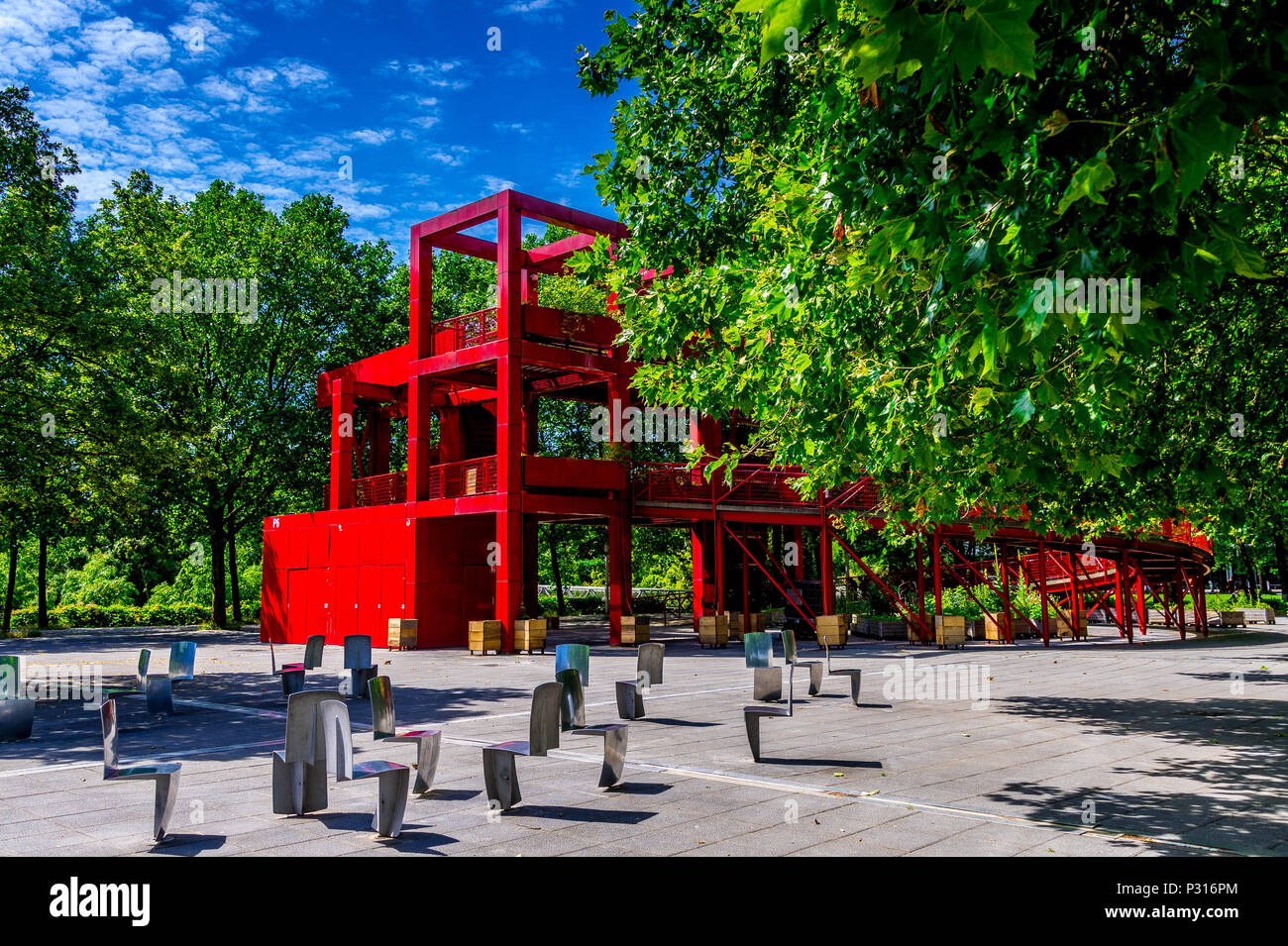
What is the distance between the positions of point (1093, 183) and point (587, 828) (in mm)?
4992

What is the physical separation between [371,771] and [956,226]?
523 cm

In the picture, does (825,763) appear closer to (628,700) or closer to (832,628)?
(628,700)

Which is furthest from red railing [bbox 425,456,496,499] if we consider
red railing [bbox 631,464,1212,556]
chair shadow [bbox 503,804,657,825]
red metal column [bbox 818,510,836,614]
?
chair shadow [bbox 503,804,657,825]

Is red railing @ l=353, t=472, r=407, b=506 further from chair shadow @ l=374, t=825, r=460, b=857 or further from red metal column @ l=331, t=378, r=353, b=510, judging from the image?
chair shadow @ l=374, t=825, r=460, b=857

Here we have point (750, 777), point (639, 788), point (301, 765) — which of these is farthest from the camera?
point (750, 777)

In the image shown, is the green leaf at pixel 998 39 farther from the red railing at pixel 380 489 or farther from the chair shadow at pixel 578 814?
the red railing at pixel 380 489

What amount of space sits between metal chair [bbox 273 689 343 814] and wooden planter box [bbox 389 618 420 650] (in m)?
19.7

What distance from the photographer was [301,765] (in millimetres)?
6633

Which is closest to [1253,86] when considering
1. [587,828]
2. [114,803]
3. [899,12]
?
[899,12]

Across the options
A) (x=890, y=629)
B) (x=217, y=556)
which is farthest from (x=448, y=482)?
(x=217, y=556)

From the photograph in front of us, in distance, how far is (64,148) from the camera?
70.6ft

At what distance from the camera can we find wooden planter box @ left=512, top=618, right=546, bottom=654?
79.9ft

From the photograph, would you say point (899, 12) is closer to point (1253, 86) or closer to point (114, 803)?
point (1253, 86)

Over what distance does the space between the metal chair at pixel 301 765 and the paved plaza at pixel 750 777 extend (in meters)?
0.14
